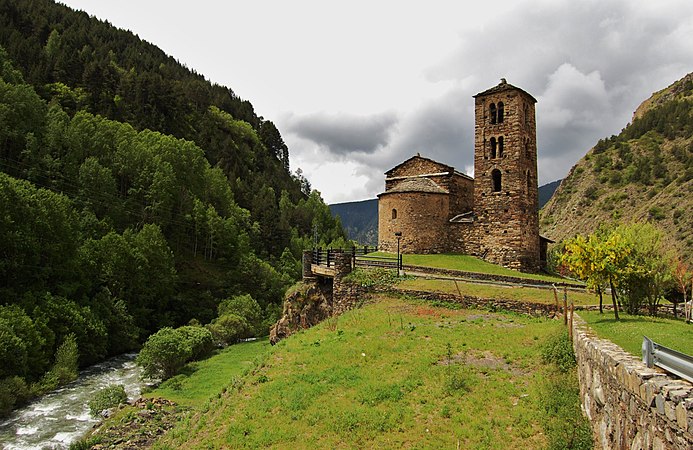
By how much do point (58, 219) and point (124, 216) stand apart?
15793mm

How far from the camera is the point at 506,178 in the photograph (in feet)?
115

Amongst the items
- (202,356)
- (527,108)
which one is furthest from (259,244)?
(527,108)

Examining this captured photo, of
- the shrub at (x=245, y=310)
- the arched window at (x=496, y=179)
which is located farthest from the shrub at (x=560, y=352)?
the shrub at (x=245, y=310)

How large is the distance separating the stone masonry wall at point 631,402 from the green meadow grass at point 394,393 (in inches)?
78.8

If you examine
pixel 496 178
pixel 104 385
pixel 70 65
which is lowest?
pixel 104 385

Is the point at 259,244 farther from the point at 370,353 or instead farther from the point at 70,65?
the point at 370,353

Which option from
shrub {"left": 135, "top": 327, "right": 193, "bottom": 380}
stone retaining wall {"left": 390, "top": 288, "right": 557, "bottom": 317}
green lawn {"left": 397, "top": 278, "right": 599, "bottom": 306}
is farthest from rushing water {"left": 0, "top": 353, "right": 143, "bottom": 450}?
green lawn {"left": 397, "top": 278, "right": 599, "bottom": 306}

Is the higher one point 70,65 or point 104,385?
point 70,65

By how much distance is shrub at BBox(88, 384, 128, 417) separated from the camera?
23.6 meters

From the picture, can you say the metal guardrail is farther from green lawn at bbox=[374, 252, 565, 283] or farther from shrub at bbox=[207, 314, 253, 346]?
shrub at bbox=[207, 314, 253, 346]

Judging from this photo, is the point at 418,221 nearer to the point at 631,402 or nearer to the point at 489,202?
the point at 489,202

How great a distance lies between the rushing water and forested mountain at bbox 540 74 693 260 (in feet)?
228

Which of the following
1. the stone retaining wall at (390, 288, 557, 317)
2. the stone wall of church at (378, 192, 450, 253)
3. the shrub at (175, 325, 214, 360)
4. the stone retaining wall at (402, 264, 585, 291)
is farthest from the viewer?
the stone wall of church at (378, 192, 450, 253)

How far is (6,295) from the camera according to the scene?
103 feet
